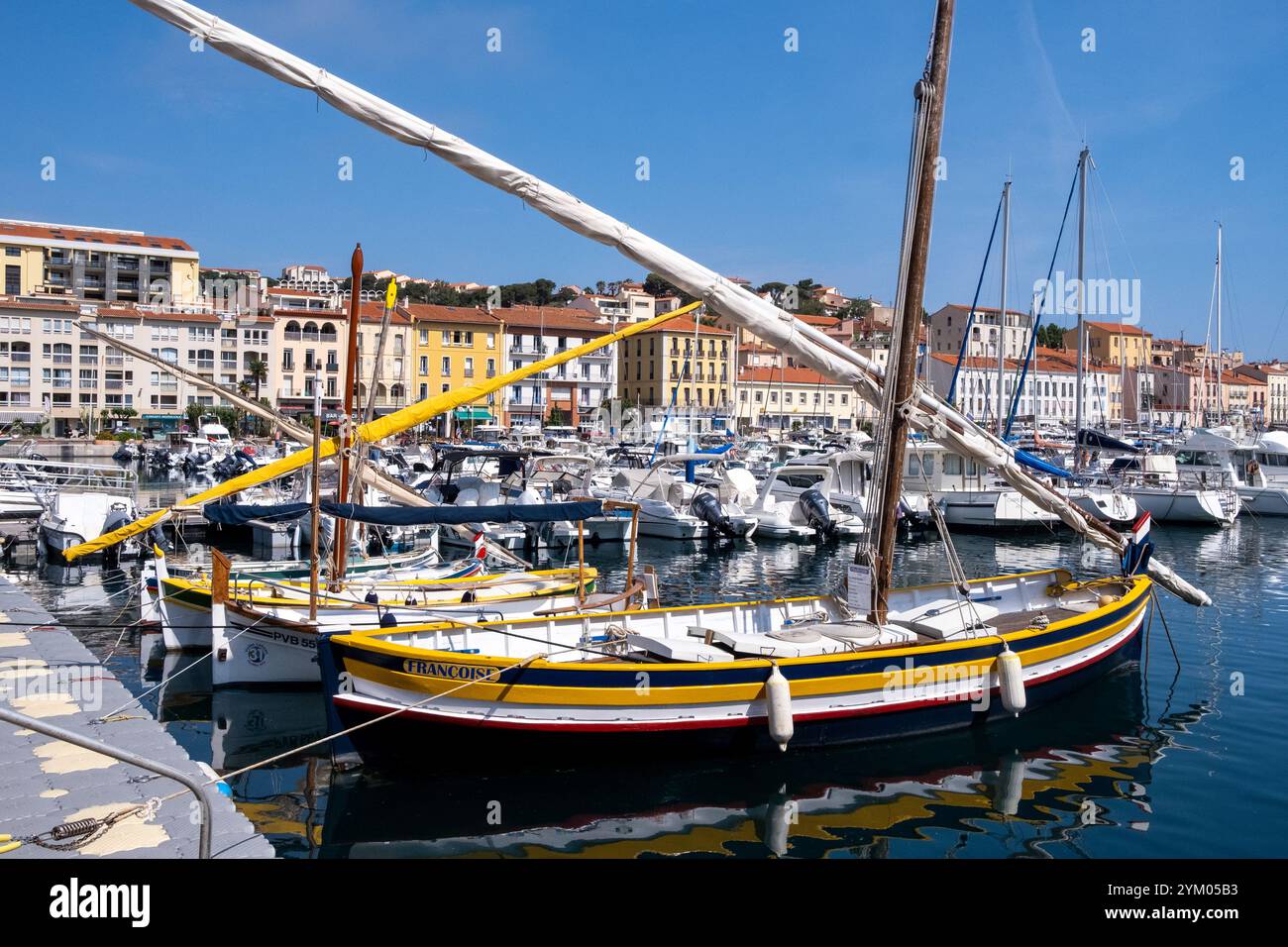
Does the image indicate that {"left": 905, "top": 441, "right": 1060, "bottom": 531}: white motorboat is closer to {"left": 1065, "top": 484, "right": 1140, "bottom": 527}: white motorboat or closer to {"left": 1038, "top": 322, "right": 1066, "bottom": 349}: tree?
{"left": 1065, "top": 484, "right": 1140, "bottom": 527}: white motorboat

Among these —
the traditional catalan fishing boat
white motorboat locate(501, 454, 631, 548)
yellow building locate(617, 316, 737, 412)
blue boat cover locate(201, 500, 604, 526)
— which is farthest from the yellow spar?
yellow building locate(617, 316, 737, 412)

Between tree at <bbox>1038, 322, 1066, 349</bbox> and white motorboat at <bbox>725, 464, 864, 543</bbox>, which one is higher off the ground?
tree at <bbox>1038, 322, 1066, 349</bbox>

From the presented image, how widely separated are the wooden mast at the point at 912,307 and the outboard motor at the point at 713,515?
23.1m

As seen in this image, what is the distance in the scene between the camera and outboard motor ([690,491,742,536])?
3841cm

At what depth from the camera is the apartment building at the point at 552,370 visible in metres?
98.3

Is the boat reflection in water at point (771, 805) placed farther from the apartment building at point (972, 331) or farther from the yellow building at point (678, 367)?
the apartment building at point (972, 331)

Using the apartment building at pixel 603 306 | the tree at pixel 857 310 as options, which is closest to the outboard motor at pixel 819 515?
the apartment building at pixel 603 306

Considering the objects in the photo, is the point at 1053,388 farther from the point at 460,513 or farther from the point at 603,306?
the point at 460,513

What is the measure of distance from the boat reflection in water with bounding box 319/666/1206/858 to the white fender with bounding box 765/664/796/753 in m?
0.71

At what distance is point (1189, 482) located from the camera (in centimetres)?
4650

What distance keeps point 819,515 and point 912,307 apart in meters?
25.4
